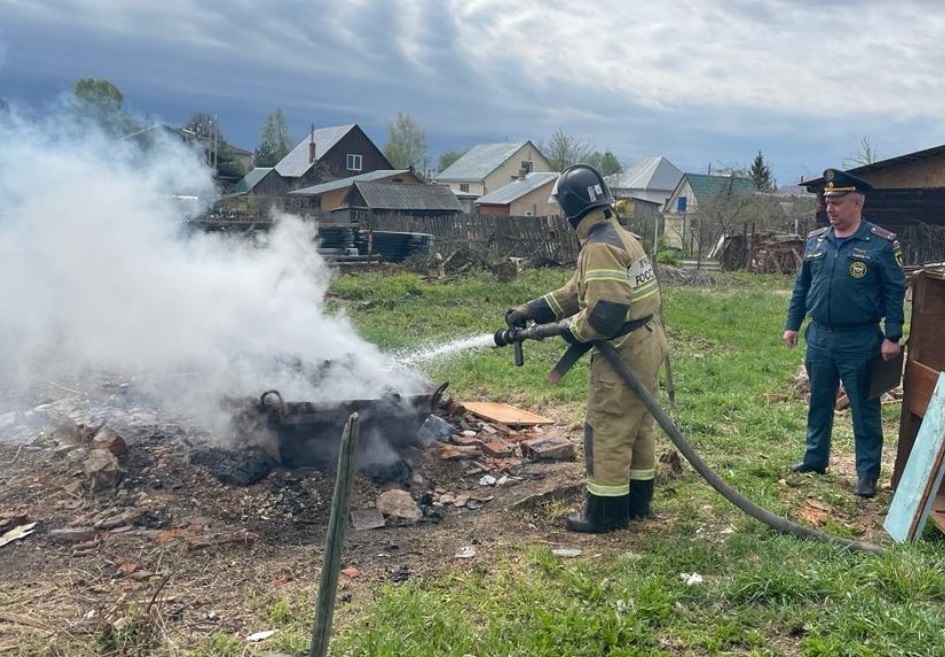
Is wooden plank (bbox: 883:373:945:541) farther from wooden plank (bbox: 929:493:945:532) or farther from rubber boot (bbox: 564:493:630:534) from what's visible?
rubber boot (bbox: 564:493:630:534)

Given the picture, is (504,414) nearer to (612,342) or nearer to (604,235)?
(612,342)

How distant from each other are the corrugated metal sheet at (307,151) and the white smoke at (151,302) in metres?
43.3

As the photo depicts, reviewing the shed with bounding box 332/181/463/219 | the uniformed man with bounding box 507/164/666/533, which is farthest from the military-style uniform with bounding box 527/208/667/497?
the shed with bounding box 332/181/463/219

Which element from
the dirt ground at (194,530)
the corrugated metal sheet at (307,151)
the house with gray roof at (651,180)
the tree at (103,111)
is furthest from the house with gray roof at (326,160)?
the dirt ground at (194,530)

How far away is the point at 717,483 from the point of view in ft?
14.6

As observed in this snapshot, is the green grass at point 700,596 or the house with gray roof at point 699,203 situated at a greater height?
the house with gray roof at point 699,203

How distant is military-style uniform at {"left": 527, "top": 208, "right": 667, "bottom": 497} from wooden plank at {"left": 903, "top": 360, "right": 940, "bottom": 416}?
5.04 ft

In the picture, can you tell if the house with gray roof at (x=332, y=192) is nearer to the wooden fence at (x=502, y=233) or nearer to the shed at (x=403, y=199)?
the shed at (x=403, y=199)

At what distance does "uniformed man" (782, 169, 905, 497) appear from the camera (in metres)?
4.95

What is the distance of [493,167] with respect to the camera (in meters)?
63.5

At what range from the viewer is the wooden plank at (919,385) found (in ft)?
14.9

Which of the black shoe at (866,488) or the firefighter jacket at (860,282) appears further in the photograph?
the black shoe at (866,488)

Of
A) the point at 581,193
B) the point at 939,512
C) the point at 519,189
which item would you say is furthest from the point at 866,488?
the point at 519,189

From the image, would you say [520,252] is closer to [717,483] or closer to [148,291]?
[148,291]
